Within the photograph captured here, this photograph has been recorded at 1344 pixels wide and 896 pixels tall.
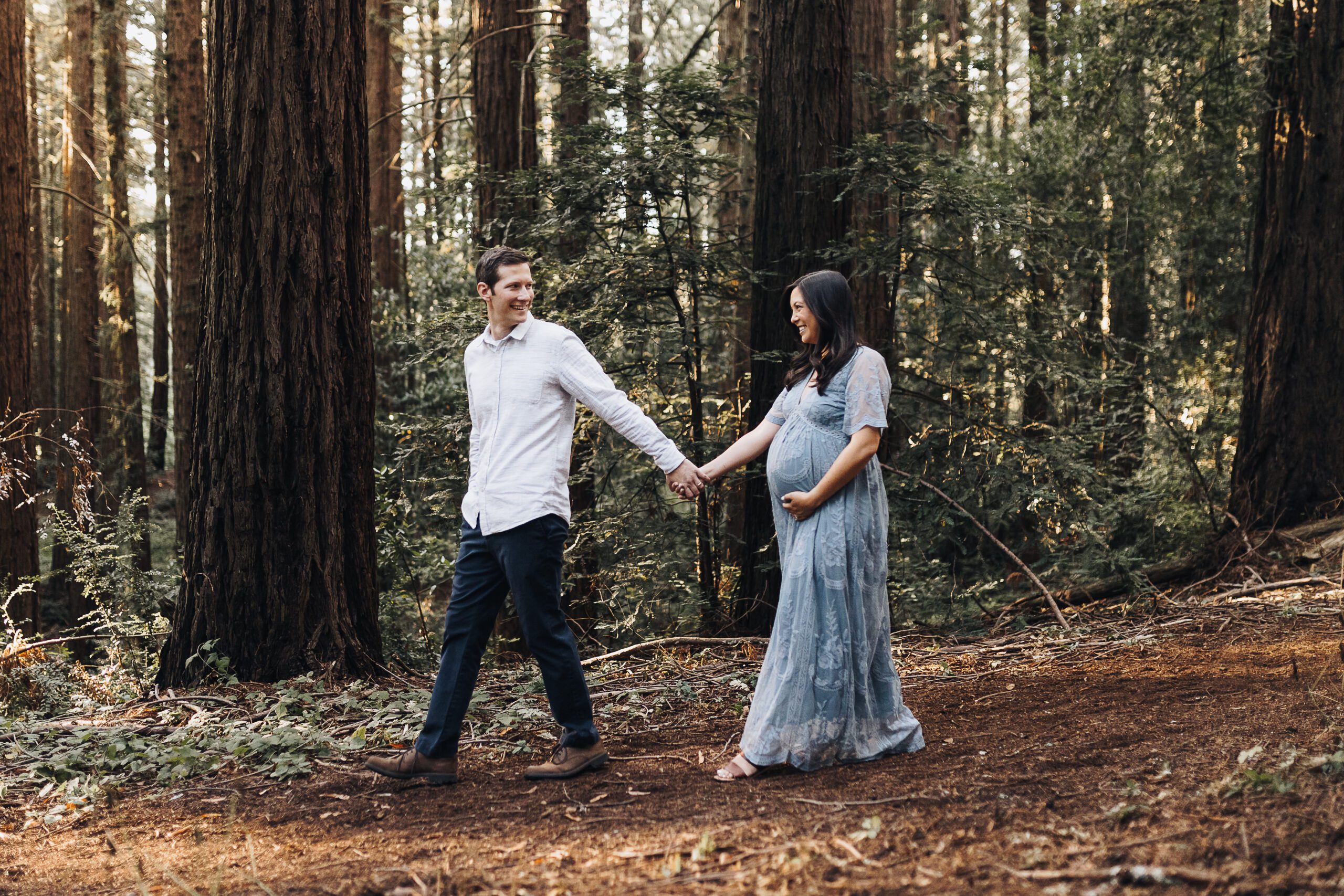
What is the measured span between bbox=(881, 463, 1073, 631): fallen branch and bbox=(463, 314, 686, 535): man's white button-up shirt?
360 cm

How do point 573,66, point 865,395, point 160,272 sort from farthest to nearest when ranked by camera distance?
point 160,272
point 573,66
point 865,395

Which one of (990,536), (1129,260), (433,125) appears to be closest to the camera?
(990,536)

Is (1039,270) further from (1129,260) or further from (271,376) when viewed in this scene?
(271,376)

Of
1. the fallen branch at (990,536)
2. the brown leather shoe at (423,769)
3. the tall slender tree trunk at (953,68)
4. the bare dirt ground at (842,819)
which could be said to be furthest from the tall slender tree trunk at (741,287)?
the brown leather shoe at (423,769)

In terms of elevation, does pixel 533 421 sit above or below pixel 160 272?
below

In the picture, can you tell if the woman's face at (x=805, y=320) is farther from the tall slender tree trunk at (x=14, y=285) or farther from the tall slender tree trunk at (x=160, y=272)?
the tall slender tree trunk at (x=160, y=272)

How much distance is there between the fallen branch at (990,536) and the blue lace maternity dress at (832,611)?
2.96 metres

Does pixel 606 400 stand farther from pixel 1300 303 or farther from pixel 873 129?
pixel 1300 303

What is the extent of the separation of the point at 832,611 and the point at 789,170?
4.38 metres

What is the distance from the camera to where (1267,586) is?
7449mm

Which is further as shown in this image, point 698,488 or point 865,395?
point 698,488

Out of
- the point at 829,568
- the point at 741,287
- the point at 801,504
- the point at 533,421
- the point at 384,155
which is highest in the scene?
the point at 384,155

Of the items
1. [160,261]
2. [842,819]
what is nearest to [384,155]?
[160,261]

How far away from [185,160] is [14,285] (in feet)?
13.3
